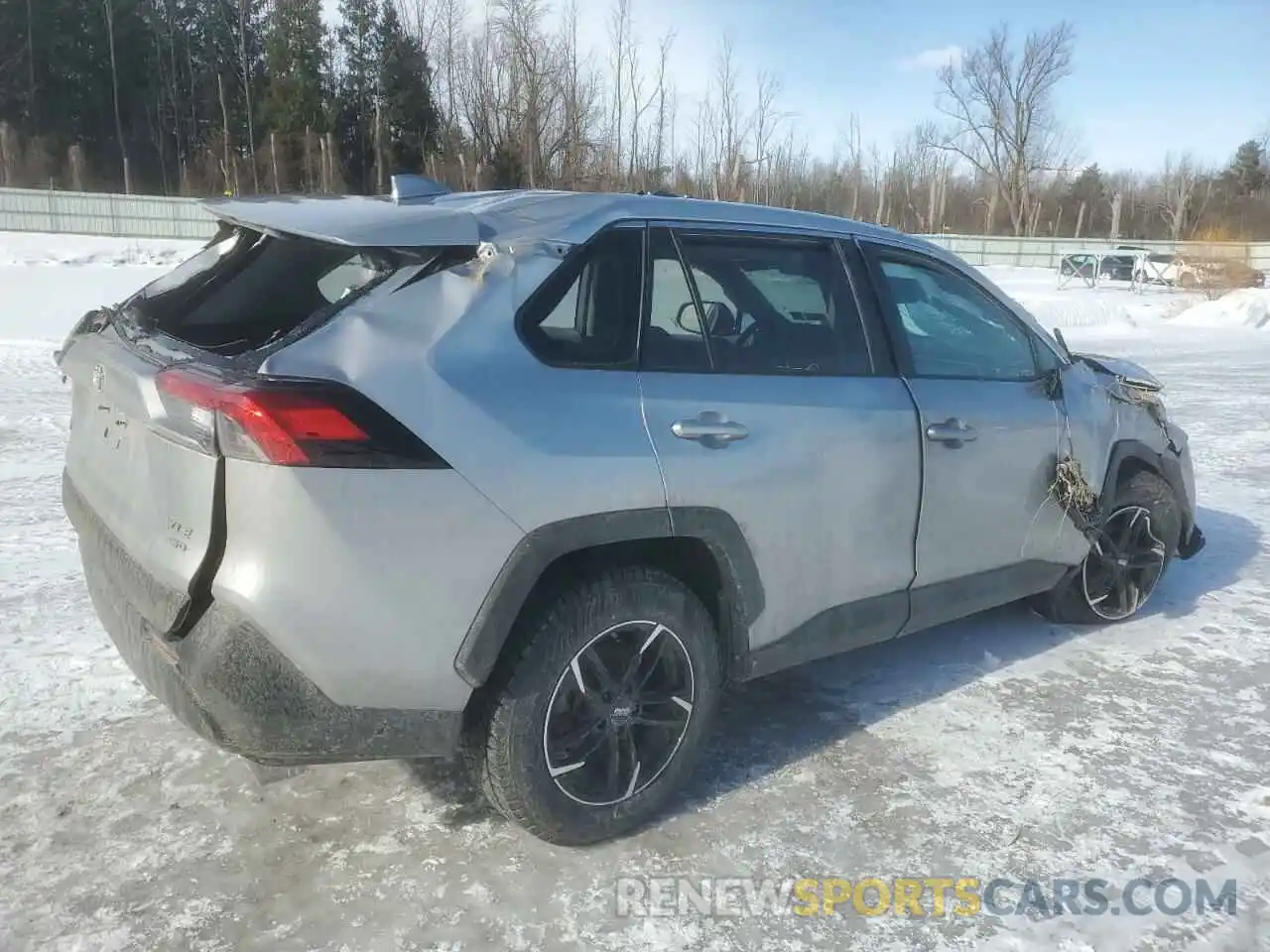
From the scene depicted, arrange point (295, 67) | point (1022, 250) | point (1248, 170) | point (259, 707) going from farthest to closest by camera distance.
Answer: point (1248, 170) < point (295, 67) < point (1022, 250) < point (259, 707)

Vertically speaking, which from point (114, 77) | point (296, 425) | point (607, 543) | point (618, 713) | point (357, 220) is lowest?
Answer: point (618, 713)

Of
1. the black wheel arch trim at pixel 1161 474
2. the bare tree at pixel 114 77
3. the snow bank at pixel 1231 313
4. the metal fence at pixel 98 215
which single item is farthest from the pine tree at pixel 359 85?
the black wheel arch trim at pixel 1161 474

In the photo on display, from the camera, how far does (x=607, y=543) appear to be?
2713mm

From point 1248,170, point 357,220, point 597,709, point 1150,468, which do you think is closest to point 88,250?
point 357,220

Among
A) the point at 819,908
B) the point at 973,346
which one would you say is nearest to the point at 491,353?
the point at 819,908

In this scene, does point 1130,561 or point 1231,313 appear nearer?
point 1130,561

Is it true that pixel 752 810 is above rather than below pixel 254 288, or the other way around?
below

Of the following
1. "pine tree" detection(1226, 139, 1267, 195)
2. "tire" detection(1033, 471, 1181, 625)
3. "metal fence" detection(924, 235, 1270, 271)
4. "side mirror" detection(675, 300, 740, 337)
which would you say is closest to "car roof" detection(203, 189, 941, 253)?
"side mirror" detection(675, 300, 740, 337)

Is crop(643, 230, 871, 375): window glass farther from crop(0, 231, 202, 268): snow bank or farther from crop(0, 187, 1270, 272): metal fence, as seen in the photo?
crop(0, 187, 1270, 272): metal fence

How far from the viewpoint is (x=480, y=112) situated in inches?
1614

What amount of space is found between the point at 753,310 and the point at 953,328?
1.07m

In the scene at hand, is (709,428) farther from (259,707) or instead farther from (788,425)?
(259,707)

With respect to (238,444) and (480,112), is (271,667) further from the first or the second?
(480,112)

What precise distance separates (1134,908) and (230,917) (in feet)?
7.56
